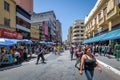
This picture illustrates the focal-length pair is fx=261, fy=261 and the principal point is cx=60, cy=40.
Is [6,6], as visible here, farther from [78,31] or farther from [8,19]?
[78,31]

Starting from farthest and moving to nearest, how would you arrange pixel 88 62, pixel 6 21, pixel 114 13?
pixel 6 21, pixel 114 13, pixel 88 62

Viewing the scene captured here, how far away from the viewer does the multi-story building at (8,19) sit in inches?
1451

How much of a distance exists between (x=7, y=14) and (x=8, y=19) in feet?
3.33

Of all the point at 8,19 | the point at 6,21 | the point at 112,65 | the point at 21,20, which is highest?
the point at 21,20

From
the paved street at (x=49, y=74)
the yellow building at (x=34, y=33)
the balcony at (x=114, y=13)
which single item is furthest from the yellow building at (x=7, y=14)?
the yellow building at (x=34, y=33)

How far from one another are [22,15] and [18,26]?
5.11 metres

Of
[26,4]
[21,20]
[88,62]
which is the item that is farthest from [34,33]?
[88,62]

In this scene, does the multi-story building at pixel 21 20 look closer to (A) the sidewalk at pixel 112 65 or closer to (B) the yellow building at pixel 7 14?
(B) the yellow building at pixel 7 14

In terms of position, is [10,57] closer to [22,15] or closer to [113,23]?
[113,23]

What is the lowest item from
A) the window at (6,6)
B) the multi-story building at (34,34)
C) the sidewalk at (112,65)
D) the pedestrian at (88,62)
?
the sidewalk at (112,65)

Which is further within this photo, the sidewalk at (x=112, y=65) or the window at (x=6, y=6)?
the window at (x=6, y=6)

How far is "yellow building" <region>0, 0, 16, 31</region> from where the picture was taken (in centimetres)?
3994

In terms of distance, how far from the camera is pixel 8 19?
43.8m

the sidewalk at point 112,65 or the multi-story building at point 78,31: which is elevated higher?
the multi-story building at point 78,31
